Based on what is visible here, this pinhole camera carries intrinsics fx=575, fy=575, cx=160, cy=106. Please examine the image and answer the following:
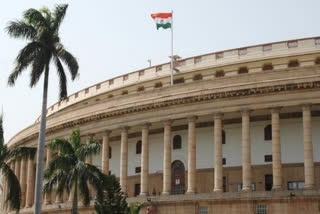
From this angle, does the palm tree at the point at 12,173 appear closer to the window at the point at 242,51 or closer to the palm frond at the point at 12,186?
the palm frond at the point at 12,186

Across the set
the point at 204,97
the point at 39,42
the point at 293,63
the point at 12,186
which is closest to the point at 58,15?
the point at 39,42

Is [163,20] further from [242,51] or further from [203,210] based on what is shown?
[203,210]

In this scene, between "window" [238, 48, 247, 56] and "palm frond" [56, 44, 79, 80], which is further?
"window" [238, 48, 247, 56]

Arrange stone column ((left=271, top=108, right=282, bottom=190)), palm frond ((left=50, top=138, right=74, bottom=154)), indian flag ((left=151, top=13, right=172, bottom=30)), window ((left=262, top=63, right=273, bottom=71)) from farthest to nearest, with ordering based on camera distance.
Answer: indian flag ((left=151, top=13, right=172, bottom=30))
window ((left=262, top=63, right=273, bottom=71))
stone column ((left=271, top=108, right=282, bottom=190))
palm frond ((left=50, top=138, right=74, bottom=154))

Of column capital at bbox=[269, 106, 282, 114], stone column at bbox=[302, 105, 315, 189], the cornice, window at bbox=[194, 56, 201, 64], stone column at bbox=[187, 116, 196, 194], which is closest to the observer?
stone column at bbox=[302, 105, 315, 189]

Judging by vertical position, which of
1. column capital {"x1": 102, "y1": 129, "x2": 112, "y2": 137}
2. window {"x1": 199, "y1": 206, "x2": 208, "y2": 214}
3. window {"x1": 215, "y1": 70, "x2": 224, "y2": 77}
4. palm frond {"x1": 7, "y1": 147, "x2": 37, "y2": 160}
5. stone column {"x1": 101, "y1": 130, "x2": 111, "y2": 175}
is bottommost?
window {"x1": 199, "y1": 206, "x2": 208, "y2": 214}

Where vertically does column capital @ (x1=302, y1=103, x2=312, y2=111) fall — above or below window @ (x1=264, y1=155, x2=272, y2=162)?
above

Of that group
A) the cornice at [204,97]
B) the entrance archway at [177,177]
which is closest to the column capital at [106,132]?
the cornice at [204,97]

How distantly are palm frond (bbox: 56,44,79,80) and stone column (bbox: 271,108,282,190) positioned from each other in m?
18.3

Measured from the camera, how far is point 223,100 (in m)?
51.7

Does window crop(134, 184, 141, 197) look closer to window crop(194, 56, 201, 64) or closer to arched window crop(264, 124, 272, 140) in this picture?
arched window crop(264, 124, 272, 140)

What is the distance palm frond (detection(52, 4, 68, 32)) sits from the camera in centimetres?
3997

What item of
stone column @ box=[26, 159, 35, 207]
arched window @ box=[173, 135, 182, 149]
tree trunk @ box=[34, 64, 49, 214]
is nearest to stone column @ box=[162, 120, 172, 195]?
arched window @ box=[173, 135, 182, 149]

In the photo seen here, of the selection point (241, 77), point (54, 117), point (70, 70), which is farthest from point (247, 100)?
point (54, 117)
